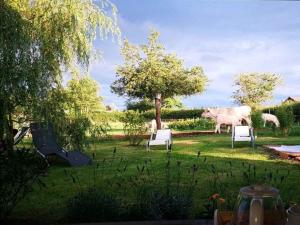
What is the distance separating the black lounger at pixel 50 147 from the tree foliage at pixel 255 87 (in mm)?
16369

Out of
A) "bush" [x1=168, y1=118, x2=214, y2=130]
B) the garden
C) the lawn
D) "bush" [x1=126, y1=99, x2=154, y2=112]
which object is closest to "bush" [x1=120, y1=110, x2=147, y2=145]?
the garden

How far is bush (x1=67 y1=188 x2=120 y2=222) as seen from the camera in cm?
249

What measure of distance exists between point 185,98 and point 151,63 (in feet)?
7.34

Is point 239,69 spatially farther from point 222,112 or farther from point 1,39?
point 1,39

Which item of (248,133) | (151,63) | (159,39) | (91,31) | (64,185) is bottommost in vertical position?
(64,185)

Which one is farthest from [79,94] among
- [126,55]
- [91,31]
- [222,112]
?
[126,55]

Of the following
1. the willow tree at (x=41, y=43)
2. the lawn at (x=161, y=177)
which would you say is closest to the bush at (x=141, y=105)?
the lawn at (x=161, y=177)

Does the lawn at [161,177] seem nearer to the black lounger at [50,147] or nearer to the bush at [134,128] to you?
the black lounger at [50,147]

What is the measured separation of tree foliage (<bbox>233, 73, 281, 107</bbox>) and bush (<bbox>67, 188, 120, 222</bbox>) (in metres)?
18.9

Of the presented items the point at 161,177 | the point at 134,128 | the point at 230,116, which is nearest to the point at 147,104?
the point at 230,116

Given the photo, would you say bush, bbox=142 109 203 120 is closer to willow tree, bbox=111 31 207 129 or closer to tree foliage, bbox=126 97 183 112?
tree foliage, bbox=126 97 183 112

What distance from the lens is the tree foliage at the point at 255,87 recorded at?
21.0 metres

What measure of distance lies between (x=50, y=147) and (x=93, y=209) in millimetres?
3109

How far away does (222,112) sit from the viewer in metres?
11.7
